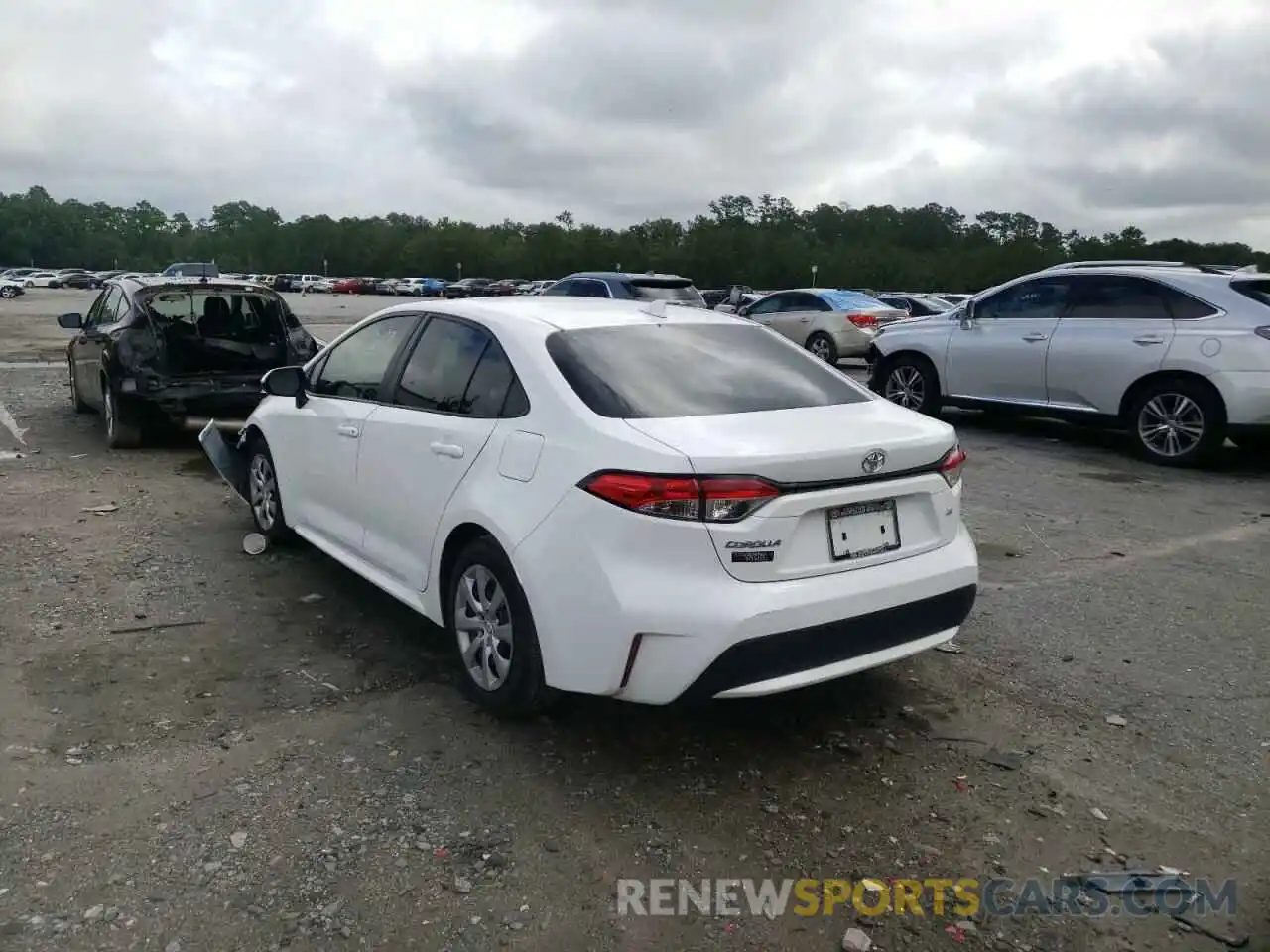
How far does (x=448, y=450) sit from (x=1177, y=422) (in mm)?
7569

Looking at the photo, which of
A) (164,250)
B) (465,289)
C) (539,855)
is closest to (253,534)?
(539,855)

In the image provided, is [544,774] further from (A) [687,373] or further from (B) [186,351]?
(B) [186,351]

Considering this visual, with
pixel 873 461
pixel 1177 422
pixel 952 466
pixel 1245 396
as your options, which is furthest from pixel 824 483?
pixel 1177 422

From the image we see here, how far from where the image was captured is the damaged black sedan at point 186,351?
29.2ft

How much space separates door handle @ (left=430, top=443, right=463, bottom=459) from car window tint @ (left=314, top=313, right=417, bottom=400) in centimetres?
83

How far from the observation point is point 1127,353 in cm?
936

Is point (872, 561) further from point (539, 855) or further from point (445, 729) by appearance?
point (445, 729)

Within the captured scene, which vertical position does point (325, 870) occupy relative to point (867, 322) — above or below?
below

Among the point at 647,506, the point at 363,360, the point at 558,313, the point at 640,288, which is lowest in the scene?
the point at 647,506

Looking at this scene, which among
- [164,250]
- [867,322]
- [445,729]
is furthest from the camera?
[164,250]

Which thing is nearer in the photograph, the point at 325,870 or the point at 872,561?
the point at 325,870

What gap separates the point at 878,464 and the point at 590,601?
43.7 inches

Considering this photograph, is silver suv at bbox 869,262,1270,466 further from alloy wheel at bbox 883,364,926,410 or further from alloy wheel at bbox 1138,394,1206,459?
alloy wheel at bbox 883,364,926,410

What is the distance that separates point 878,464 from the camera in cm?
354
